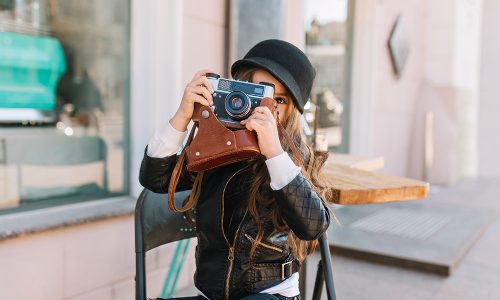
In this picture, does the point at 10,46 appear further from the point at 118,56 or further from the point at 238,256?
the point at 238,256

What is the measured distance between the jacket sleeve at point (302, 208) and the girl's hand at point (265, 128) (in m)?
0.10

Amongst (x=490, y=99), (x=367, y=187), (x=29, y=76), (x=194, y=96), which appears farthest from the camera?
(x=490, y=99)

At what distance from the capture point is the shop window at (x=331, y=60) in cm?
492

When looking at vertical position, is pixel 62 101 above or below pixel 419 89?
below

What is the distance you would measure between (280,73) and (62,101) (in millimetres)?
1433

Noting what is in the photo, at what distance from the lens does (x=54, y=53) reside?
94.7 inches

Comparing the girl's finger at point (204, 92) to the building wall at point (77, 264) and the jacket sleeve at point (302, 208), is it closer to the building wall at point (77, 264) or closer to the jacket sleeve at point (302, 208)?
the jacket sleeve at point (302, 208)

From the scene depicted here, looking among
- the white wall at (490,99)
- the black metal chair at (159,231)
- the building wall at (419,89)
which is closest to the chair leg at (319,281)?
the black metal chair at (159,231)

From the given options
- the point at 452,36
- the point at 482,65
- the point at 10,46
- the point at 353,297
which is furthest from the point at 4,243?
the point at 482,65

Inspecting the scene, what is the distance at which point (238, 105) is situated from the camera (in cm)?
129

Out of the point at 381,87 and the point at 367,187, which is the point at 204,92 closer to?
the point at 367,187

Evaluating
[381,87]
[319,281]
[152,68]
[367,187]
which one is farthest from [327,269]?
[381,87]

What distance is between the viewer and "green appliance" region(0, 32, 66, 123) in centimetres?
221

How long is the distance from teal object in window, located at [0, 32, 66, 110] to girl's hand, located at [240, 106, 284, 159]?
143cm
